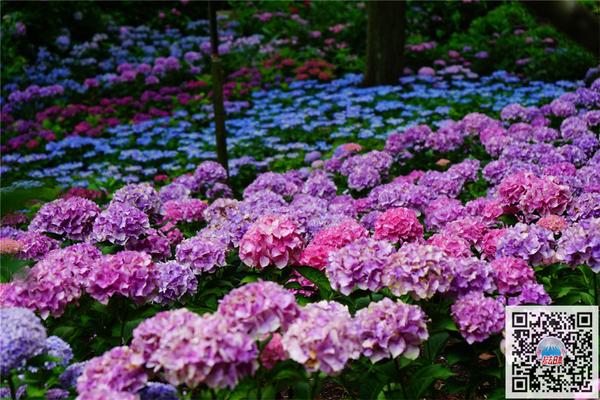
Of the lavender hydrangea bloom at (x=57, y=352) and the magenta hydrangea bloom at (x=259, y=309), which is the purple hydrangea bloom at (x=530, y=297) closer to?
the magenta hydrangea bloom at (x=259, y=309)

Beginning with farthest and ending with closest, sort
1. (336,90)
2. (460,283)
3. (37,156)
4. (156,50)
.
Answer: (156,50) → (336,90) → (37,156) → (460,283)

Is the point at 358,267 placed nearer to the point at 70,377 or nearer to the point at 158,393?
the point at 158,393

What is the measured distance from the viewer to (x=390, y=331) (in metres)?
2.46

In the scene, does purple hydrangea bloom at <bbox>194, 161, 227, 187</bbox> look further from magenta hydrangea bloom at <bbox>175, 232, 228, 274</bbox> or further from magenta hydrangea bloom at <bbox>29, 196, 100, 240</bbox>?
magenta hydrangea bloom at <bbox>175, 232, 228, 274</bbox>

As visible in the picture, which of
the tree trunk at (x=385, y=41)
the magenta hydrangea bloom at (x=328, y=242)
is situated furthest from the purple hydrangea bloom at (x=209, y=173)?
the tree trunk at (x=385, y=41)

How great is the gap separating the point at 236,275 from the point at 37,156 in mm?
5615

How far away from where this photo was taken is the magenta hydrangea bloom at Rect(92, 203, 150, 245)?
3502 millimetres

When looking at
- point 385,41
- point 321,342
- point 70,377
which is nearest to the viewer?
point 321,342

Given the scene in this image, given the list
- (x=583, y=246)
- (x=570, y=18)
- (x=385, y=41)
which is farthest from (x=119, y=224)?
(x=385, y=41)

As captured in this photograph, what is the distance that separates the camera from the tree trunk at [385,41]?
31.3 ft

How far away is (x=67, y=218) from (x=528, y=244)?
2.06 metres

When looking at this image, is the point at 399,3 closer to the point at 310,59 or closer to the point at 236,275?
the point at 310,59

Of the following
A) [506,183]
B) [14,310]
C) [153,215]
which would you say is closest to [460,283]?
[506,183]

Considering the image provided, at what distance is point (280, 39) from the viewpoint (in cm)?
1270
